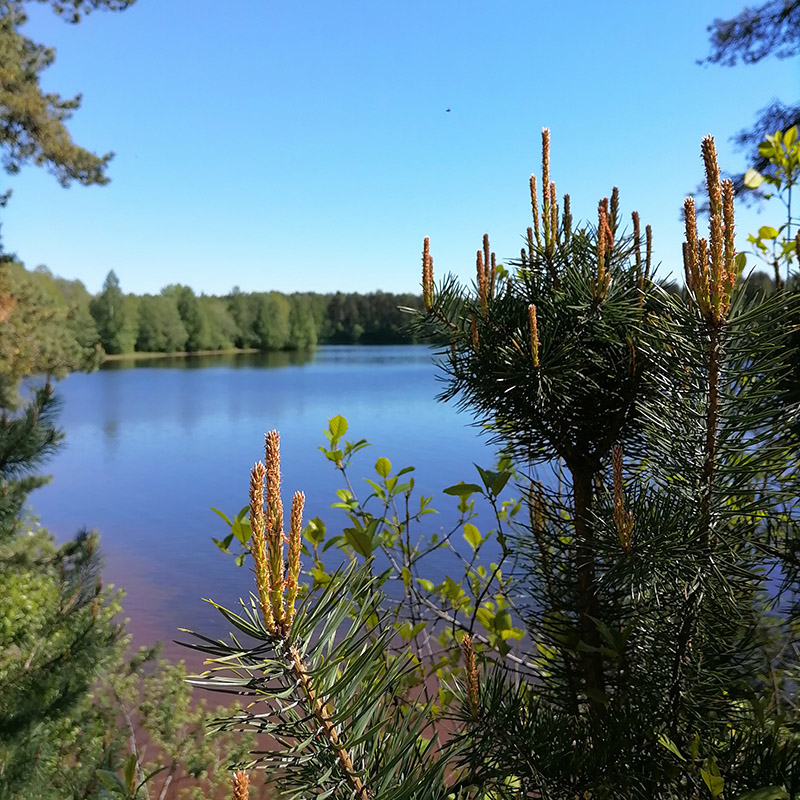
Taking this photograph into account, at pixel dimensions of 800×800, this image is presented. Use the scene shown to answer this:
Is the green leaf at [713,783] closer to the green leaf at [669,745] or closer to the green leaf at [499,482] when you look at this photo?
the green leaf at [669,745]

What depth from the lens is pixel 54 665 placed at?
98.0 inches

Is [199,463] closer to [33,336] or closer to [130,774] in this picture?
[33,336]

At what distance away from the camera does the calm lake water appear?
752cm

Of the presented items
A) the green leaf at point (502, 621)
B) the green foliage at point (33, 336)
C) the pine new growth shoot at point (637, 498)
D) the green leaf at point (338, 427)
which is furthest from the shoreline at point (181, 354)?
the pine new growth shoot at point (637, 498)

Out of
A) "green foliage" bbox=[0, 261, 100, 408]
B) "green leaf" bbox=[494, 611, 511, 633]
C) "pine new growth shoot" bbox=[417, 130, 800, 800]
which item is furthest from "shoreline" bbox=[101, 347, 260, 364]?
"pine new growth shoot" bbox=[417, 130, 800, 800]

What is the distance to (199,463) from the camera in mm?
14555

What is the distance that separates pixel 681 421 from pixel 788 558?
0.27 meters

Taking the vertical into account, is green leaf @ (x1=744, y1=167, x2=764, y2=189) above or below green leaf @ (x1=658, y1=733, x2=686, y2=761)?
above

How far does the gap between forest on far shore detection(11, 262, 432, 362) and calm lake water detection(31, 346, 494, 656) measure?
1547cm

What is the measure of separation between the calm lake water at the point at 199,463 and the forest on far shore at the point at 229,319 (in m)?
15.5

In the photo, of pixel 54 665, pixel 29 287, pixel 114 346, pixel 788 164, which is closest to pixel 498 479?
pixel 788 164

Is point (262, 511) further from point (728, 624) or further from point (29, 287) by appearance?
point (29, 287)

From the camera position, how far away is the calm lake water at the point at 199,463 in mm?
7522

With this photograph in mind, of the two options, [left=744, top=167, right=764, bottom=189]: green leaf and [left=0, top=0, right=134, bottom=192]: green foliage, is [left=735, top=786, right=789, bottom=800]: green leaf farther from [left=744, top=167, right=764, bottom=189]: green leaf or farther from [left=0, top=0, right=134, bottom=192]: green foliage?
[left=0, top=0, right=134, bottom=192]: green foliage
